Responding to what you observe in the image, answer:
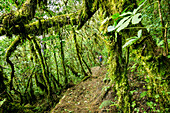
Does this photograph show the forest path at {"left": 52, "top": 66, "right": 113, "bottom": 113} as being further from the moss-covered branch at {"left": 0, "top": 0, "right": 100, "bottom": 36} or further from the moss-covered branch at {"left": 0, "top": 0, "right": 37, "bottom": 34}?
the moss-covered branch at {"left": 0, "top": 0, "right": 37, "bottom": 34}

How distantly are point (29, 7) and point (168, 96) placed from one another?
148 inches

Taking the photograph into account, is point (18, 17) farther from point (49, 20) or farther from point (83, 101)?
point (83, 101)

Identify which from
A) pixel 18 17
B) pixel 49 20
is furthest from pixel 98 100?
pixel 18 17

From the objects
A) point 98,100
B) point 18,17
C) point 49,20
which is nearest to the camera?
point 18,17

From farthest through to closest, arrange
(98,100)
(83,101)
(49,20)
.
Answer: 1. (83,101)
2. (98,100)
3. (49,20)

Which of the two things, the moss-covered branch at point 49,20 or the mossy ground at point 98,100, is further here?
the mossy ground at point 98,100

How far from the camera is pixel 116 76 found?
242cm

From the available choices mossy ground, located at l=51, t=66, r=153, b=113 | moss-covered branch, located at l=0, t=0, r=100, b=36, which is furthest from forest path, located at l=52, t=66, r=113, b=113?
moss-covered branch, located at l=0, t=0, r=100, b=36

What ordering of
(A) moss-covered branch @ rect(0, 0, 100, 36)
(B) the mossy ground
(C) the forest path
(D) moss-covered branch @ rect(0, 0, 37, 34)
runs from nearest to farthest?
(A) moss-covered branch @ rect(0, 0, 100, 36) < (D) moss-covered branch @ rect(0, 0, 37, 34) < (B) the mossy ground < (C) the forest path

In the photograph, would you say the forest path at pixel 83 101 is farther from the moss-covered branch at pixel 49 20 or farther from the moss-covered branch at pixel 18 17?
the moss-covered branch at pixel 18 17

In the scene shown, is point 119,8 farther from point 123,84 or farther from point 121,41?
point 123,84

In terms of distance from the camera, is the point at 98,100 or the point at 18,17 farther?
the point at 98,100

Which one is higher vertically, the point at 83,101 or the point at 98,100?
the point at 98,100

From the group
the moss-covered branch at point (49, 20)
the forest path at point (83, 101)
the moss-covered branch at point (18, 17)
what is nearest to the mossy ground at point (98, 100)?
the forest path at point (83, 101)
